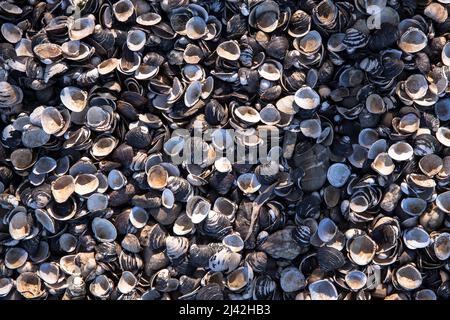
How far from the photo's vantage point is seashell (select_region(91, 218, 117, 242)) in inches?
78.6

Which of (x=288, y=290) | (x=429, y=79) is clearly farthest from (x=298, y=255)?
(x=429, y=79)

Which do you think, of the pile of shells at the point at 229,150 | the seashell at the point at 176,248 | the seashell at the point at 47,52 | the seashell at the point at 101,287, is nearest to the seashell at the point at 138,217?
the pile of shells at the point at 229,150

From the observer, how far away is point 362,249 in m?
1.95

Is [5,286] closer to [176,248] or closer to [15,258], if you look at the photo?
[15,258]

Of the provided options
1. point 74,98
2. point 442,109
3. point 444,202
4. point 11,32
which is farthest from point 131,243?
point 442,109

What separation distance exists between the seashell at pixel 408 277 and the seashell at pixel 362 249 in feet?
0.38

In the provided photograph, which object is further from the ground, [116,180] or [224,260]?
[116,180]

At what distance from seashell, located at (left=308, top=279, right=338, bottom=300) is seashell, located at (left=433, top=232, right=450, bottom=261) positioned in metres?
0.37

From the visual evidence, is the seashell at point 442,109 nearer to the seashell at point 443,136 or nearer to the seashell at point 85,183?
the seashell at point 443,136

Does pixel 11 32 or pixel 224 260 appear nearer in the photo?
pixel 224 260

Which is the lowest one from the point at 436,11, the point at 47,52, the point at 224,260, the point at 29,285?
the point at 29,285

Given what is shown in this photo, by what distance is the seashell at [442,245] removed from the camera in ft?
6.34

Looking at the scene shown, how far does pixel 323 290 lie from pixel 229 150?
1.90 ft

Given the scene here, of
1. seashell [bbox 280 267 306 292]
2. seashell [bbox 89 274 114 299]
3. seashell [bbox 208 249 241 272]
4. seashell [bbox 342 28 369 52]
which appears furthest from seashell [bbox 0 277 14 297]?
seashell [bbox 342 28 369 52]
